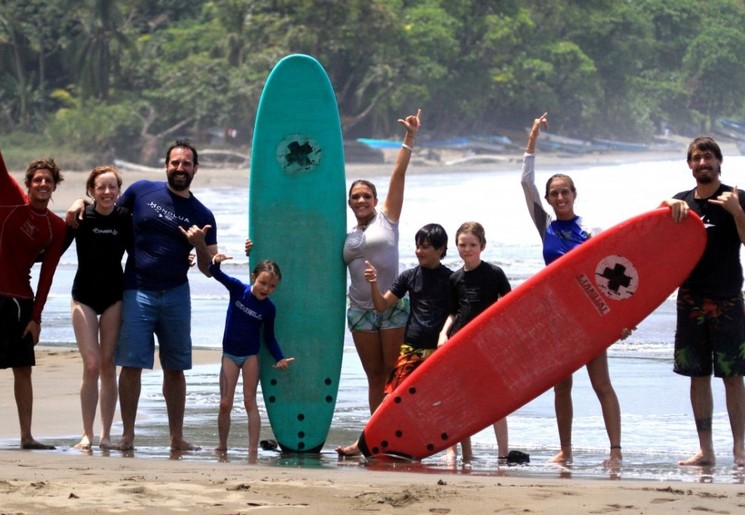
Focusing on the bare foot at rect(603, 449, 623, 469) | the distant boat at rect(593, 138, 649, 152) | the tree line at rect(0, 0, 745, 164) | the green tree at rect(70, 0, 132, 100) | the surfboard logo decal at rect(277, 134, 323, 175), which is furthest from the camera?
the distant boat at rect(593, 138, 649, 152)

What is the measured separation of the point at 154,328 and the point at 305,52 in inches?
1729

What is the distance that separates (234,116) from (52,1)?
287 inches

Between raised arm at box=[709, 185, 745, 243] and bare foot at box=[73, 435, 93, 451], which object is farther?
bare foot at box=[73, 435, 93, 451]

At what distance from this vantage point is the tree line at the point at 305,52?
47.6 metres

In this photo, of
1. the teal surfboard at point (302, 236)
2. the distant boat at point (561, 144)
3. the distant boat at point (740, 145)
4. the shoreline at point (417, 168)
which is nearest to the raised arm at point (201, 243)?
the teal surfboard at point (302, 236)

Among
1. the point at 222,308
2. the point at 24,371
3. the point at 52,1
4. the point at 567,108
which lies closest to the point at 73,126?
the point at 52,1

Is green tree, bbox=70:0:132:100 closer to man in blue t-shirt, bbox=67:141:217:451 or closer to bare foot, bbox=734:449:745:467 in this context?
man in blue t-shirt, bbox=67:141:217:451

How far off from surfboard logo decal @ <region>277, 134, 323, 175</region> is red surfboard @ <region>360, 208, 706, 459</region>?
122cm

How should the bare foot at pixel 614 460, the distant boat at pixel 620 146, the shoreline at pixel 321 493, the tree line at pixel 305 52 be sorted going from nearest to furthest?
1. the shoreline at pixel 321 493
2. the bare foot at pixel 614 460
3. the tree line at pixel 305 52
4. the distant boat at pixel 620 146

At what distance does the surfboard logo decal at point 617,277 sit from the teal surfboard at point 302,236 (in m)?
1.23

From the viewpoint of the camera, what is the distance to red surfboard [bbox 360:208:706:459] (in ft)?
19.7

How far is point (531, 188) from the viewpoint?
6.09 m

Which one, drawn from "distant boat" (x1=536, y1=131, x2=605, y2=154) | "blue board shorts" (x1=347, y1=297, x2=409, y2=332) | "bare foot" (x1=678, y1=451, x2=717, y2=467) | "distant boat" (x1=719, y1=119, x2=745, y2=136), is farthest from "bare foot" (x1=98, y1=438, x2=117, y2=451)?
"distant boat" (x1=719, y1=119, x2=745, y2=136)

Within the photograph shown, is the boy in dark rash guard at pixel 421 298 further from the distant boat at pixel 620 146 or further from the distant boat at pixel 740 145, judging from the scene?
the distant boat at pixel 740 145
